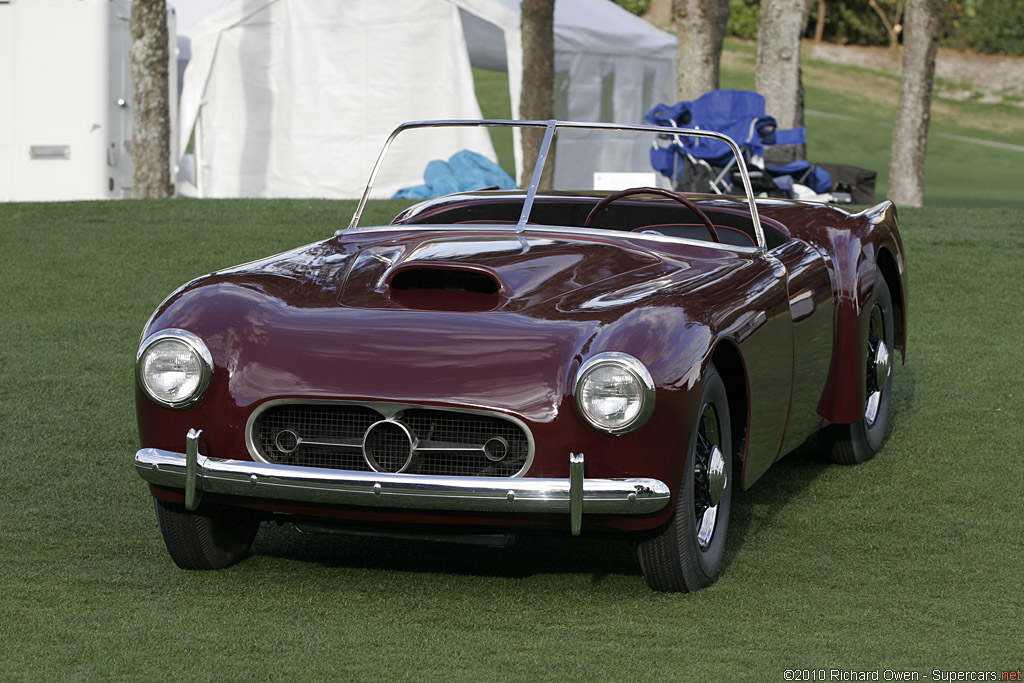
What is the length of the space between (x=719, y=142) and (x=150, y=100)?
6201 mm

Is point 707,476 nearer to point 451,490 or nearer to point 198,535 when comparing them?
point 451,490

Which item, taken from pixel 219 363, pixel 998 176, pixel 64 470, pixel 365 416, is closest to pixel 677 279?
pixel 365 416

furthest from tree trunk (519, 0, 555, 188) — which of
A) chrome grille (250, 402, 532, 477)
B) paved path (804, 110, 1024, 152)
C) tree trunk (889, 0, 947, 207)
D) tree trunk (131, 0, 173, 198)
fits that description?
paved path (804, 110, 1024, 152)

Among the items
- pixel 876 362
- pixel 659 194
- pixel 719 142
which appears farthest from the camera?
pixel 719 142

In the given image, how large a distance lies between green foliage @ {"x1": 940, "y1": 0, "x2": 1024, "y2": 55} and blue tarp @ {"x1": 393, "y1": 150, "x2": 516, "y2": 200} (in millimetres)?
44128

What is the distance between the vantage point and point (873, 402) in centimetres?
620

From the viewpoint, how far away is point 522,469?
3.80 m

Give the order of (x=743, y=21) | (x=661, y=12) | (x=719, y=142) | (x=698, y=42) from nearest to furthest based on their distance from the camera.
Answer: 1. (x=719, y=142)
2. (x=698, y=42)
3. (x=661, y=12)
4. (x=743, y=21)

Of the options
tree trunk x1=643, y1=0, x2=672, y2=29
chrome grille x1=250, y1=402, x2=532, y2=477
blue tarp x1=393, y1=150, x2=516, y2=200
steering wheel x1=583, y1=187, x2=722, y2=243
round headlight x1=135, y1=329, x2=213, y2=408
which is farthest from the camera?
tree trunk x1=643, y1=0, x2=672, y2=29

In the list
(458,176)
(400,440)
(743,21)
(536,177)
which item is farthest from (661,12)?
(400,440)

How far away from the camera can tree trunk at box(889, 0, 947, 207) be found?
1891 cm

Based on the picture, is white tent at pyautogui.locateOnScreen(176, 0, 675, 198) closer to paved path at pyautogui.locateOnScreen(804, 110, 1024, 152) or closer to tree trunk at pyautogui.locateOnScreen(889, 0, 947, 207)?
tree trunk at pyautogui.locateOnScreen(889, 0, 947, 207)

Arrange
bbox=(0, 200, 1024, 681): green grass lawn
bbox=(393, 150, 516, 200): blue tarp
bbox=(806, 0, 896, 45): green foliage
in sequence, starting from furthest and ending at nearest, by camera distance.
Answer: bbox=(806, 0, 896, 45): green foliage, bbox=(393, 150, 516, 200): blue tarp, bbox=(0, 200, 1024, 681): green grass lawn

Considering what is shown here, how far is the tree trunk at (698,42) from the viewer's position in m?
18.3
